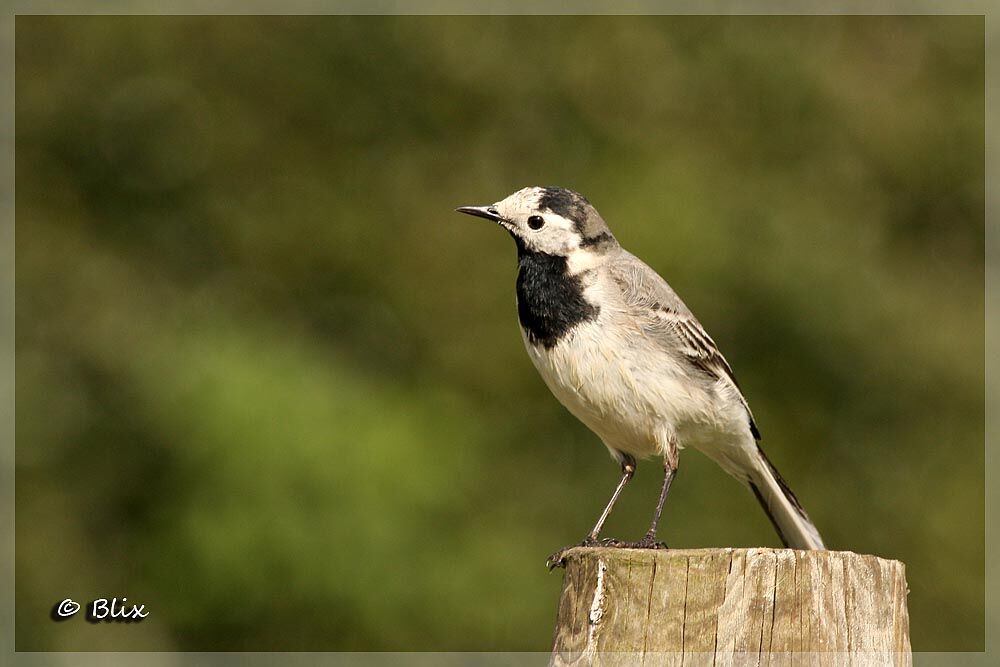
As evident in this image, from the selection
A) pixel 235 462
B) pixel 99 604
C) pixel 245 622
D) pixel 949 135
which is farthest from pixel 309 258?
pixel 949 135

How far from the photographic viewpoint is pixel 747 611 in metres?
4.29

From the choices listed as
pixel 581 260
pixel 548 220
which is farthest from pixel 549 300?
pixel 548 220

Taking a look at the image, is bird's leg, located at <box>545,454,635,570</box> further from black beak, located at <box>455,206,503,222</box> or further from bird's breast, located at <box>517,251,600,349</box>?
black beak, located at <box>455,206,503,222</box>

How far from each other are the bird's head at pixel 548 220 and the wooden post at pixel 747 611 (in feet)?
7.64

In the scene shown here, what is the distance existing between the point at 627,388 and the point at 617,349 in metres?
0.18

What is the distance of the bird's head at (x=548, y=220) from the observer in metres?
6.48

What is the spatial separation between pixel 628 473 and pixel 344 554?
455 cm

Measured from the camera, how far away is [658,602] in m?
4.38

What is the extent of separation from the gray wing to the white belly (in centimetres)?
9

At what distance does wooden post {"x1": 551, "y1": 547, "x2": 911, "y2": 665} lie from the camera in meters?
4.27

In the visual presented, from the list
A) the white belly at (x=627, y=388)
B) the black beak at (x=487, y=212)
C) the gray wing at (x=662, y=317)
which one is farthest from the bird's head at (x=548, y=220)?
the white belly at (x=627, y=388)
